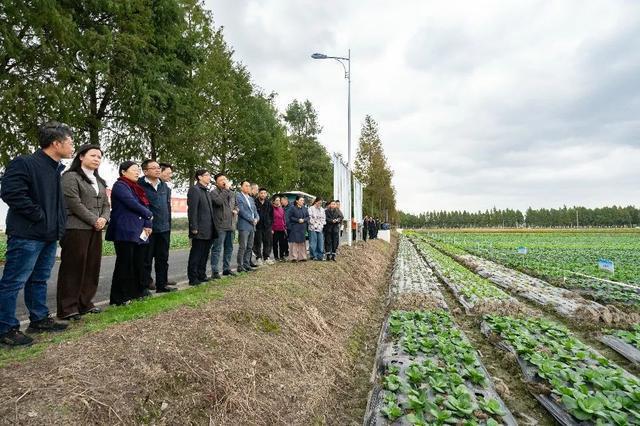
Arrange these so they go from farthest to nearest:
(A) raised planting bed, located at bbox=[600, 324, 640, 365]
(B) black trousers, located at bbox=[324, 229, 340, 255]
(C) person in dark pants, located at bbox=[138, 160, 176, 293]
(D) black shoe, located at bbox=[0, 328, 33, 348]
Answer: (B) black trousers, located at bbox=[324, 229, 340, 255], (C) person in dark pants, located at bbox=[138, 160, 176, 293], (A) raised planting bed, located at bbox=[600, 324, 640, 365], (D) black shoe, located at bbox=[0, 328, 33, 348]

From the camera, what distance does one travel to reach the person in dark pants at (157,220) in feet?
19.9

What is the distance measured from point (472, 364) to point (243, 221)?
18.5 feet

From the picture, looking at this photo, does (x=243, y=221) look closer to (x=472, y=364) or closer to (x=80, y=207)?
(x=80, y=207)

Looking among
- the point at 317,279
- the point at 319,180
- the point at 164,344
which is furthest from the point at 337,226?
the point at 319,180

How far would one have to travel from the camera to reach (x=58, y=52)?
12172 mm


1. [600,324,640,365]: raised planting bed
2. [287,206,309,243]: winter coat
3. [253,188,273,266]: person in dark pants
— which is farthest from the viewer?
[287,206,309,243]: winter coat

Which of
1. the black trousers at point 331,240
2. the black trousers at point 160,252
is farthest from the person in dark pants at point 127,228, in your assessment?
the black trousers at point 331,240

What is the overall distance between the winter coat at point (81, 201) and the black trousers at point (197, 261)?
2.35 m

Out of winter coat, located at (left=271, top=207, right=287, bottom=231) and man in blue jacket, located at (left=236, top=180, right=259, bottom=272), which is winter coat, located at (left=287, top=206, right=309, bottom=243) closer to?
winter coat, located at (left=271, top=207, right=287, bottom=231)

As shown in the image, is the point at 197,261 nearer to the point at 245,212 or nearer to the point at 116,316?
the point at 245,212

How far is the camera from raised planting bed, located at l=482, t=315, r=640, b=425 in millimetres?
3582

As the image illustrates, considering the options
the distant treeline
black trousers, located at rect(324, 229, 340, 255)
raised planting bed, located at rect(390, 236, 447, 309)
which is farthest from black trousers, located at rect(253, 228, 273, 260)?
the distant treeline

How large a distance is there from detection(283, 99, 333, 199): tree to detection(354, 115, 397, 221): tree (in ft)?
17.9

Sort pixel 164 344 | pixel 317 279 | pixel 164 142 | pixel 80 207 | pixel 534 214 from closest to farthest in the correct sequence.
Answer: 1. pixel 164 344
2. pixel 80 207
3. pixel 317 279
4. pixel 164 142
5. pixel 534 214
